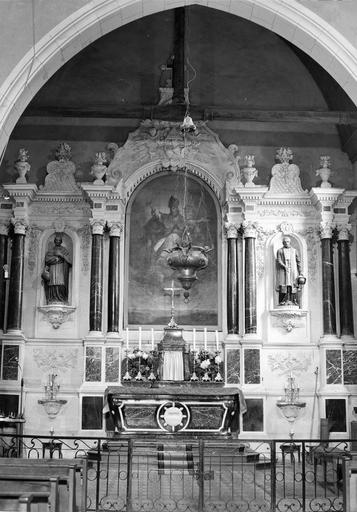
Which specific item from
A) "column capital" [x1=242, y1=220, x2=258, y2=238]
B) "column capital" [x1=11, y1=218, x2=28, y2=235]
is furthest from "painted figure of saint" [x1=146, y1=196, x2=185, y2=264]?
"column capital" [x1=11, y1=218, x2=28, y2=235]

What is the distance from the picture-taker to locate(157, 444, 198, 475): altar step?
10548 millimetres

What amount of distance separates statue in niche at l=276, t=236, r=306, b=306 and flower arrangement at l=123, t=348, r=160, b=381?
7.73ft

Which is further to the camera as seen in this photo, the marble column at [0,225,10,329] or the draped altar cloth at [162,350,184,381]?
the marble column at [0,225,10,329]

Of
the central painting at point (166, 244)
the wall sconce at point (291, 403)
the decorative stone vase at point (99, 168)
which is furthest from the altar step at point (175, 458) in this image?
the decorative stone vase at point (99, 168)

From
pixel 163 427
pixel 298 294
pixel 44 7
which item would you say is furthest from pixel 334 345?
pixel 44 7

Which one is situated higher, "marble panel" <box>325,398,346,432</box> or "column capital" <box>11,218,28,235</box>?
"column capital" <box>11,218,28,235</box>

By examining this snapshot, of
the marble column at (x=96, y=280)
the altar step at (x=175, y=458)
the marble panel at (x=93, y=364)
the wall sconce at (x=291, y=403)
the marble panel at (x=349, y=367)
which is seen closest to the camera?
the altar step at (x=175, y=458)

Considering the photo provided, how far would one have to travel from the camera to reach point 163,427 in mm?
12211

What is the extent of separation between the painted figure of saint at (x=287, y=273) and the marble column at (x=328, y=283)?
465 mm

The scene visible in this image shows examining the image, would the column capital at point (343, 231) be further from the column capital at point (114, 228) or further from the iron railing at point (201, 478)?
the column capital at point (114, 228)

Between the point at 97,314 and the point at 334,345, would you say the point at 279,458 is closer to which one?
→ the point at 334,345

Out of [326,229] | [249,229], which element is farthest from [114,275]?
[326,229]

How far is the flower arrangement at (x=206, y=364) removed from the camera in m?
13.1

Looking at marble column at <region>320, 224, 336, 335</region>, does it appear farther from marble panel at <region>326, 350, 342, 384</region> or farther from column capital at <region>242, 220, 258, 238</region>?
column capital at <region>242, 220, 258, 238</region>
